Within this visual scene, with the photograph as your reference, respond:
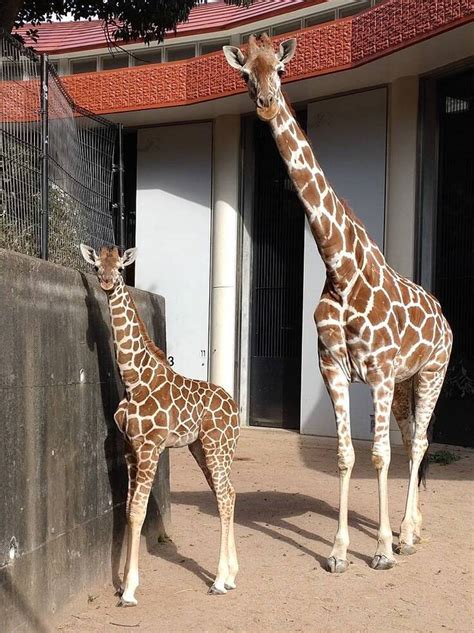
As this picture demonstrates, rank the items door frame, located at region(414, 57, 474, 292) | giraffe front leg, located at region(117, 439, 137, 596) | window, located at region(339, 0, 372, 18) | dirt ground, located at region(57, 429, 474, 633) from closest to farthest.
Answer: dirt ground, located at region(57, 429, 474, 633) → giraffe front leg, located at region(117, 439, 137, 596) → door frame, located at region(414, 57, 474, 292) → window, located at region(339, 0, 372, 18)

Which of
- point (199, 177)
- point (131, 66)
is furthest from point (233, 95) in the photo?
point (131, 66)

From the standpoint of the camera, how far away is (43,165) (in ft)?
19.2

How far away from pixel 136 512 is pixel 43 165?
2.43 m

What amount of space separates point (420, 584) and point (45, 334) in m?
3.12

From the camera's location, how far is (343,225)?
6.46 metres

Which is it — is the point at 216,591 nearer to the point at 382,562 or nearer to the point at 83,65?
the point at 382,562

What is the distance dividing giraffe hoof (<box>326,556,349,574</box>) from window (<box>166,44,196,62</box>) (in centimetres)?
1198

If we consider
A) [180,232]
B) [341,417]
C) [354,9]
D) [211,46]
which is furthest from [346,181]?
[341,417]

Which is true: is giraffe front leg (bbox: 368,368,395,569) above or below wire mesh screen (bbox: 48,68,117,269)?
below

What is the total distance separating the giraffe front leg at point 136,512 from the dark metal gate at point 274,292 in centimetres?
949

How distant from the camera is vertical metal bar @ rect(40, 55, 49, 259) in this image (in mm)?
5816

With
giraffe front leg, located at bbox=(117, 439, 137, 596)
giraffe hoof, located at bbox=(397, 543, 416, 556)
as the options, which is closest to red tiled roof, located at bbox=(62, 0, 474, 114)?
giraffe hoof, located at bbox=(397, 543, 416, 556)

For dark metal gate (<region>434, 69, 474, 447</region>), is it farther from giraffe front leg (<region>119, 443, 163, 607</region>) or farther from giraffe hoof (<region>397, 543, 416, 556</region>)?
giraffe front leg (<region>119, 443, 163, 607</region>)

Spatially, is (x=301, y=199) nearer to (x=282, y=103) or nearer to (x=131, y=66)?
(x=282, y=103)
